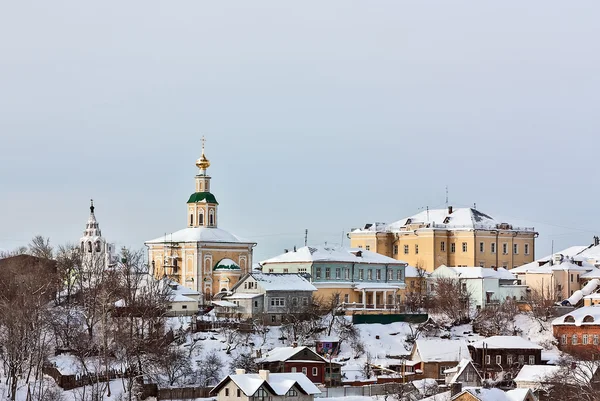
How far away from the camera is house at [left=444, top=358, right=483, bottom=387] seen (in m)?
62.6

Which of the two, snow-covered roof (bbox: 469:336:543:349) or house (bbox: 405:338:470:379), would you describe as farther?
snow-covered roof (bbox: 469:336:543:349)

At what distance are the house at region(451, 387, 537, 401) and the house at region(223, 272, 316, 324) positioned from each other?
2114 cm

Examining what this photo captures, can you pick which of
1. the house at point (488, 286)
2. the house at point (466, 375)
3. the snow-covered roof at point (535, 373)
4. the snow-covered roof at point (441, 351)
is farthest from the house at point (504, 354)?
the house at point (488, 286)

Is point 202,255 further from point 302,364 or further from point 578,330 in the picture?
point 578,330

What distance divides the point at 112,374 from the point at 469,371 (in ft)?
53.5

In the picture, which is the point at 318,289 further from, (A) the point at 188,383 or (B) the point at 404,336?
(A) the point at 188,383

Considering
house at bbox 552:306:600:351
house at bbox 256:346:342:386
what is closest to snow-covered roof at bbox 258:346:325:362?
house at bbox 256:346:342:386

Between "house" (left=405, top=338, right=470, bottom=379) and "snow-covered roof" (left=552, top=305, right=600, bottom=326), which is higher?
"snow-covered roof" (left=552, top=305, right=600, bottom=326)

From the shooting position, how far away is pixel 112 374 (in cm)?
6303

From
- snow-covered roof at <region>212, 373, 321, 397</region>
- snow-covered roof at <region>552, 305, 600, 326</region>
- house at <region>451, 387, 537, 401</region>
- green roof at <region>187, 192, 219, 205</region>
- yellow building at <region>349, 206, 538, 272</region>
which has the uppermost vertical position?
green roof at <region>187, 192, 219, 205</region>

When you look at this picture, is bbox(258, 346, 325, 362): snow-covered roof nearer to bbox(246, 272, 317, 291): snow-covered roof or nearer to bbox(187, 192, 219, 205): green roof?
bbox(246, 272, 317, 291): snow-covered roof

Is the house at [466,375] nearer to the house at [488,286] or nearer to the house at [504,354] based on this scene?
the house at [504,354]

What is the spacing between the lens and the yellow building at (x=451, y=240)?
91.8 meters

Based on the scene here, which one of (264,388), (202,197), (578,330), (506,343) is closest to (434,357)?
(506,343)
